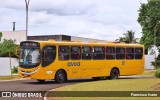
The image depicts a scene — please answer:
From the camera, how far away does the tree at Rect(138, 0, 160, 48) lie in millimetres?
62531

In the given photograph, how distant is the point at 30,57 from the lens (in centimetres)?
2827

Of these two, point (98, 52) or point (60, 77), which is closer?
point (60, 77)

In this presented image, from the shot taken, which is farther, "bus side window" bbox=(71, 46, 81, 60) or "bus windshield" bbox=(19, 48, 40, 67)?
"bus side window" bbox=(71, 46, 81, 60)

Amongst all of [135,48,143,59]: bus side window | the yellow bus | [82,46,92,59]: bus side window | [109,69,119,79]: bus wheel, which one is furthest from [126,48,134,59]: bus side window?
[82,46,92,59]: bus side window

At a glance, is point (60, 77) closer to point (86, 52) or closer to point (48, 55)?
point (48, 55)

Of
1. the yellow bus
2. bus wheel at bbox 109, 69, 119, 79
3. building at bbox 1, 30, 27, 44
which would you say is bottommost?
bus wheel at bbox 109, 69, 119, 79

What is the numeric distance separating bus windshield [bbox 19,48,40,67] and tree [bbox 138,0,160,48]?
36182 millimetres

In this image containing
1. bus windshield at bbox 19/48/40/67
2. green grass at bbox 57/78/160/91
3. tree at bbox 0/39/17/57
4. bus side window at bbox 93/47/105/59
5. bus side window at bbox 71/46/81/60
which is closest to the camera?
green grass at bbox 57/78/160/91

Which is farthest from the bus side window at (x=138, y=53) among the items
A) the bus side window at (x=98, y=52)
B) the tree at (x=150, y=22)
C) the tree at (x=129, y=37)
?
the tree at (x=129, y=37)

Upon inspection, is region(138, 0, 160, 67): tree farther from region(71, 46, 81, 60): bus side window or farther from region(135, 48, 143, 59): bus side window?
region(71, 46, 81, 60): bus side window

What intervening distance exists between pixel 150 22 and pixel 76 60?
35501 mm

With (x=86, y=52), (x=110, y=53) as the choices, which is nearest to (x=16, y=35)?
(x=110, y=53)

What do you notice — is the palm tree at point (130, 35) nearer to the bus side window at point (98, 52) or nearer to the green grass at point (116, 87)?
the bus side window at point (98, 52)

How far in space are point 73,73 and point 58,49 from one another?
242 cm
